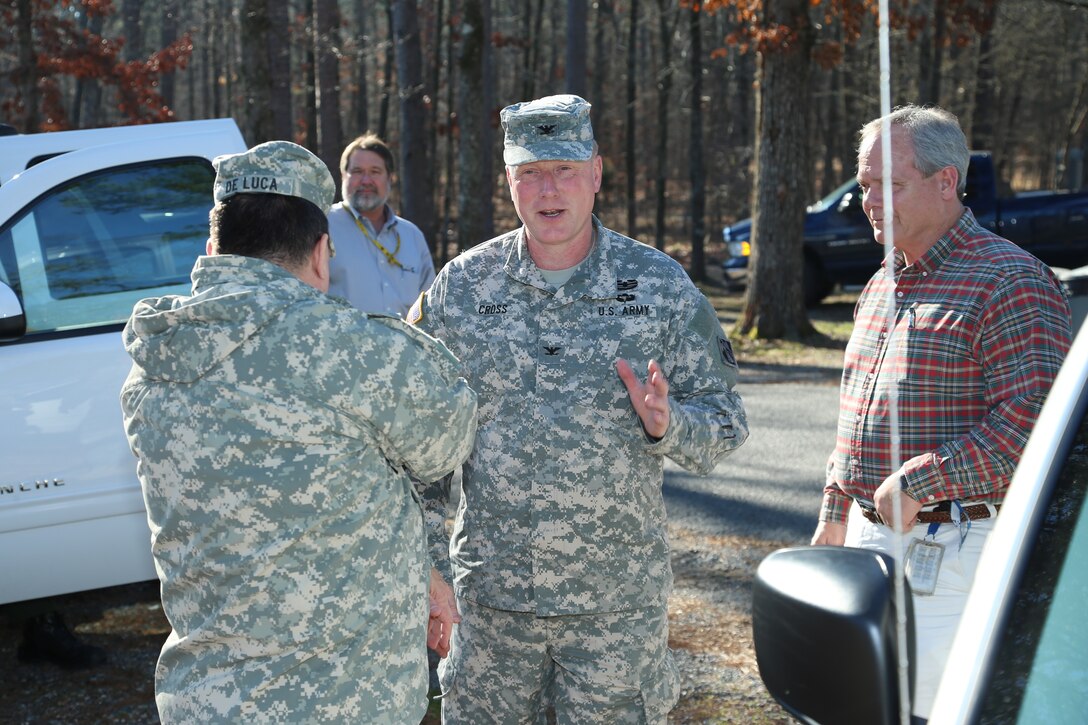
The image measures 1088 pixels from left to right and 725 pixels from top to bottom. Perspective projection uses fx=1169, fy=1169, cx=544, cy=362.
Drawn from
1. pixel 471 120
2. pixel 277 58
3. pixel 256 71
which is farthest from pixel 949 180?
pixel 471 120

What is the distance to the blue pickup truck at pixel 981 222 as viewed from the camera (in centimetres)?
1595

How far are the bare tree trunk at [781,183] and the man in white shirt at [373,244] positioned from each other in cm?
743

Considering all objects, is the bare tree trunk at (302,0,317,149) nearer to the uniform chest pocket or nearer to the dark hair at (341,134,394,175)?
the dark hair at (341,134,394,175)

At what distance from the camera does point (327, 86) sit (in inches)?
712

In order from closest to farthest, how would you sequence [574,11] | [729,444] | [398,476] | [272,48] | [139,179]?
[398,476] < [729,444] < [139,179] < [272,48] < [574,11]

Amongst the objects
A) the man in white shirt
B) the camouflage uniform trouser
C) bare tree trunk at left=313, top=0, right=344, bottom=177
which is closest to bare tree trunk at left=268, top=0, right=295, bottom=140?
bare tree trunk at left=313, top=0, right=344, bottom=177

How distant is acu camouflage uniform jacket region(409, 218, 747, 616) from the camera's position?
9.77ft

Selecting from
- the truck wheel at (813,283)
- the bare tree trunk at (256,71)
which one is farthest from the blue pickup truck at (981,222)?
the bare tree trunk at (256,71)

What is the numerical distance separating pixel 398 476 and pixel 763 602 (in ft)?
3.29

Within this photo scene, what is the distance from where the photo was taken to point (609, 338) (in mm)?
2998

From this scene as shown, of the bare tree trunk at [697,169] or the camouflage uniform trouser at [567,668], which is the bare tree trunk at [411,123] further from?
the camouflage uniform trouser at [567,668]

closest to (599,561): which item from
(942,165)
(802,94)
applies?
(942,165)

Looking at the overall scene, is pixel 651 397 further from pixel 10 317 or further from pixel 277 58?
pixel 277 58

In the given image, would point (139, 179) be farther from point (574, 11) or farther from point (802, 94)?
point (574, 11)
